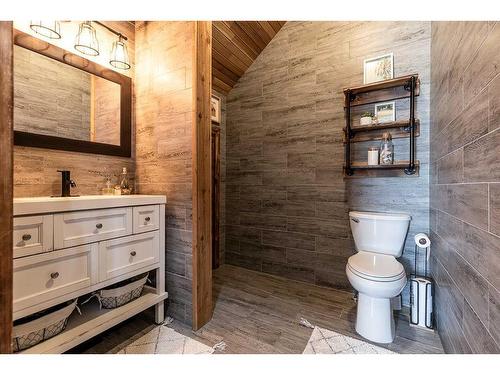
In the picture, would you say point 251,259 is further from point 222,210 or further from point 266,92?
point 266,92

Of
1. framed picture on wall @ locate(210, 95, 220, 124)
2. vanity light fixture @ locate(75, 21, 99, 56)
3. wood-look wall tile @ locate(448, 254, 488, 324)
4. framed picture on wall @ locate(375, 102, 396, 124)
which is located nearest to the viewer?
wood-look wall tile @ locate(448, 254, 488, 324)

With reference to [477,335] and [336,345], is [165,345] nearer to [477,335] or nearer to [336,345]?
[336,345]

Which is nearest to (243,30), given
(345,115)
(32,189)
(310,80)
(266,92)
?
(266,92)

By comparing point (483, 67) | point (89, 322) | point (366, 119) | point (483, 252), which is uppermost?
point (366, 119)

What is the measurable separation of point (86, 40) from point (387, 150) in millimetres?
2507

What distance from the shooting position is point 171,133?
1.70 metres

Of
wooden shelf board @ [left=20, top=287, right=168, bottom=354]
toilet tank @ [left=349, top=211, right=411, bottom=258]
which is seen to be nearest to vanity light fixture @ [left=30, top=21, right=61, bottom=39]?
wooden shelf board @ [left=20, top=287, right=168, bottom=354]

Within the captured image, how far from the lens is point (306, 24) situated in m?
2.36

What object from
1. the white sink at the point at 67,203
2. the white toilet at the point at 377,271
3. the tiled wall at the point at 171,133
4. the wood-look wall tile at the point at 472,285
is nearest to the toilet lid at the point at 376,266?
the white toilet at the point at 377,271

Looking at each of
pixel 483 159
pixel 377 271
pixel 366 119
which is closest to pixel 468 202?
pixel 483 159

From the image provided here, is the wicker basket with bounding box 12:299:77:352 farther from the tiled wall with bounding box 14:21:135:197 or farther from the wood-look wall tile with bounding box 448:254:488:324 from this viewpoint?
the wood-look wall tile with bounding box 448:254:488:324

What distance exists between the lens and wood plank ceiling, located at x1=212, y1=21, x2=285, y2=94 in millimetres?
2252

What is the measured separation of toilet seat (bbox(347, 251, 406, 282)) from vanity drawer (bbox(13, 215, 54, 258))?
179cm

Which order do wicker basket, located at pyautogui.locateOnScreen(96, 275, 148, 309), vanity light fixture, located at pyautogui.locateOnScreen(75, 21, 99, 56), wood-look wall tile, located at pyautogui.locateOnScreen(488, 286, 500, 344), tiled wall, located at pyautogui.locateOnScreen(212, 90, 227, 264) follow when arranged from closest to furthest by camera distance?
wood-look wall tile, located at pyautogui.locateOnScreen(488, 286, 500, 344) < wicker basket, located at pyautogui.locateOnScreen(96, 275, 148, 309) < vanity light fixture, located at pyautogui.locateOnScreen(75, 21, 99, 56) < tiled wall, located at pyautogui.locateOnScreen(212, 90, 227, 264)
